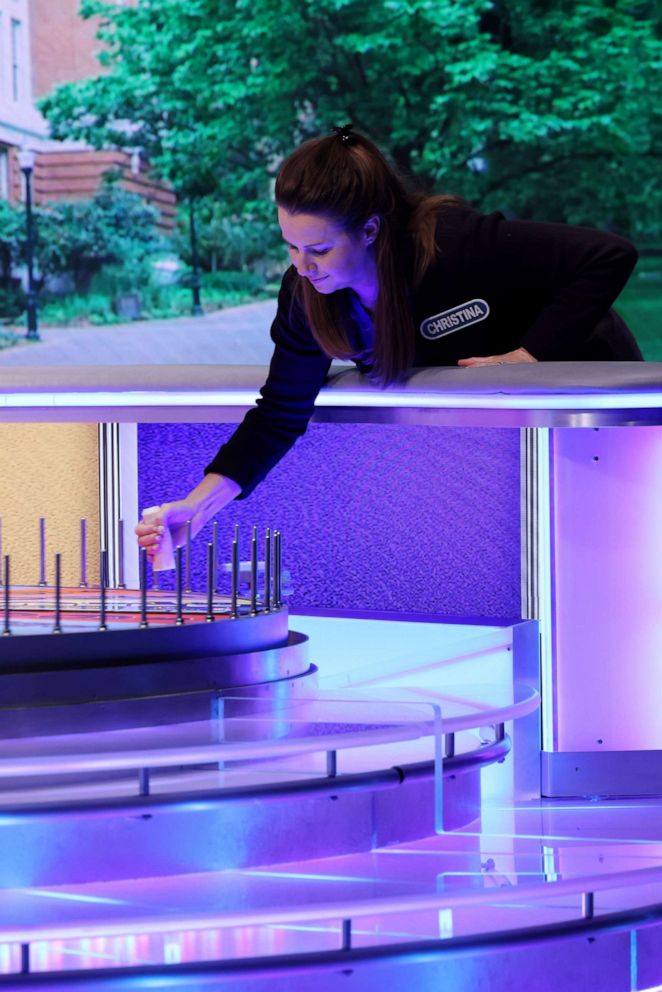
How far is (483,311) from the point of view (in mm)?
2295

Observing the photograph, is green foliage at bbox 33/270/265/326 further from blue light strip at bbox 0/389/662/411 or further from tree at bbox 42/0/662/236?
blue light strip at bbox 0/389/662/411

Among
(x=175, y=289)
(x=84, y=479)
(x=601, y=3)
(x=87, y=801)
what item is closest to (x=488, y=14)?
(x=601, y=3)

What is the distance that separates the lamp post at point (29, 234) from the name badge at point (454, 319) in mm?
17099

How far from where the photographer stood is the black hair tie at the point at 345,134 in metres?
2.11

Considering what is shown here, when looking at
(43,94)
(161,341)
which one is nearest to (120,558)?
(161,341)

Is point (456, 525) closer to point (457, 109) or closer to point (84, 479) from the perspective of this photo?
point (84, 479)

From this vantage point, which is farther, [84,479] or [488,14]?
[488,14]

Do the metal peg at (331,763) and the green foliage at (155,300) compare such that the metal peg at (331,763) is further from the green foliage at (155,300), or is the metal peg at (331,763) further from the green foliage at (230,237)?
the green foliage at (230,237)

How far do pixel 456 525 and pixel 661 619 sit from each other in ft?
1.66

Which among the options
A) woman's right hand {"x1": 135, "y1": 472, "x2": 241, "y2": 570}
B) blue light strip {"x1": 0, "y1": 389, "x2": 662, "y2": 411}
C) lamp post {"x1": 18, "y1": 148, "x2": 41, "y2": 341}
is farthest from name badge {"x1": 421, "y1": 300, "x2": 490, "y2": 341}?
lamp post {"x1": 18, "y1": 148, "x2": 41, "y2": 341}

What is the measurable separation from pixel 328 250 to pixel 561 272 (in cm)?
42

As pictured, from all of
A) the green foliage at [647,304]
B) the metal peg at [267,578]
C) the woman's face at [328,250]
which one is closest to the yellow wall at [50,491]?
the metal peg at [267,578]

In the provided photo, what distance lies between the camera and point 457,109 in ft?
64.6

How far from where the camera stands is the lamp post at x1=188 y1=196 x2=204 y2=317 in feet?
62.4
